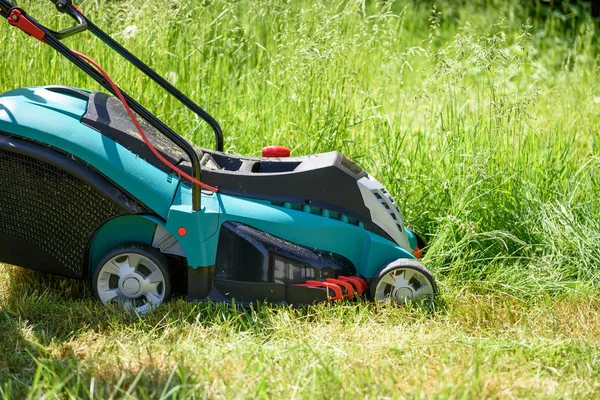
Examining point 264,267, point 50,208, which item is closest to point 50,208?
point 50,208

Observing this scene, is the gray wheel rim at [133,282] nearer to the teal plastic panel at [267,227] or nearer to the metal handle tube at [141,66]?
the teal plastic panel at [267,227]

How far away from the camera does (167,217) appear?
2.70 m

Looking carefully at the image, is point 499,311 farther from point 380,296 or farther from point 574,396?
point 574,396

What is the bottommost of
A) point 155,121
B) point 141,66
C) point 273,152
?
point 273,152

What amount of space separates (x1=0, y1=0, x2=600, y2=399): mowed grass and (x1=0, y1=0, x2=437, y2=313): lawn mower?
95 millimetres

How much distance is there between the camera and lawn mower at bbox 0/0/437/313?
2.70m

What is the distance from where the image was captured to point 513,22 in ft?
19.8

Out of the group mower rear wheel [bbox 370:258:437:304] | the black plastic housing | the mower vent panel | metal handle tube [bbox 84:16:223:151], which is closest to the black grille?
the mower vent panel

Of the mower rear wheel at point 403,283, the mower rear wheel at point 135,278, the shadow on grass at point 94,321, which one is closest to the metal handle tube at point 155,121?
the mower rear wheel at point 135,278

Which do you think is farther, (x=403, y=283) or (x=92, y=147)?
(x=403, y=283)

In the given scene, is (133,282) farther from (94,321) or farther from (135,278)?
(94,321)

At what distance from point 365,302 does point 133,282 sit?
755 mm

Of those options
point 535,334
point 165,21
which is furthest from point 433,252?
point 165,21

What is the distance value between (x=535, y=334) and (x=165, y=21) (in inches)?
90.3
